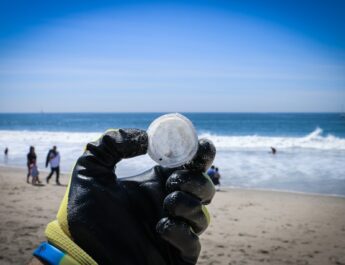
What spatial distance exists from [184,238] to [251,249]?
281 inches

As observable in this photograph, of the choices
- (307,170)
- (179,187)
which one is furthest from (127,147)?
(307,170)

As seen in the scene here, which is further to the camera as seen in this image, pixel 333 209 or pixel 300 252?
pixel 333 209

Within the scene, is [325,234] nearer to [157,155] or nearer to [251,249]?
[251,249]

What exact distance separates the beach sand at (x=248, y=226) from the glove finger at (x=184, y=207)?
18.2 ft

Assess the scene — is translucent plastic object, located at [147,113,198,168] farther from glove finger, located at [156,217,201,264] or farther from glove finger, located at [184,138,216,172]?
glove finger, located at [156,217,201,264]

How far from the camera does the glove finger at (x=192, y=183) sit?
119 cm

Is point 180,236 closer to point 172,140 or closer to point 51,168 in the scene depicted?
point 172,140

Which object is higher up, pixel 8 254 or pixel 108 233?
pixel 108 233

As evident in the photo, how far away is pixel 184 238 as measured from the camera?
1.17m

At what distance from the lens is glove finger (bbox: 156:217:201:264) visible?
1149 millimetres

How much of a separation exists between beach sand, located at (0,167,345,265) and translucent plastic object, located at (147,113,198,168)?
553cm

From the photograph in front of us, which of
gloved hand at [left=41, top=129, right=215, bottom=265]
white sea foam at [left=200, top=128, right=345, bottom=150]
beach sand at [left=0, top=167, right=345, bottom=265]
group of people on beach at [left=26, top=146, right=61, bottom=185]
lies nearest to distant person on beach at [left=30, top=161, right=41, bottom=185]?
Answer: group of people on beach at [left=26, top=146, right=61, bottom=185]

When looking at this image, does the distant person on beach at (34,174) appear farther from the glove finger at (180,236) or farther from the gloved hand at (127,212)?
the glove finger at (180,236)

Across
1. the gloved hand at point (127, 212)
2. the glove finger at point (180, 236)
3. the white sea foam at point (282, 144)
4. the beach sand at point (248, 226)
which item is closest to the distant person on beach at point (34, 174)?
the beach sand at point (248, 226)
